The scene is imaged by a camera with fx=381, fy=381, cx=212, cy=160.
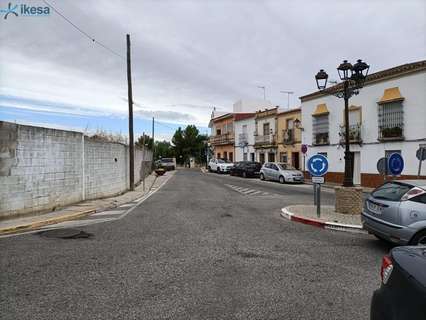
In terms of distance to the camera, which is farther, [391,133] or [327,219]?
[391,133]

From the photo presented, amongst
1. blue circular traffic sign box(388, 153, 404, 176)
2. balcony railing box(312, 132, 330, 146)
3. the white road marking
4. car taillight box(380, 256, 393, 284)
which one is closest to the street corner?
blue circular traffic sign box(388, 153, 404, 176)

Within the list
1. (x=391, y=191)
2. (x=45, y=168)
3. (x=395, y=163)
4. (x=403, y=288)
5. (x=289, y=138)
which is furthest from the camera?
(x=289, y=138)

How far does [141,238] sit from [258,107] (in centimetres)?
4798

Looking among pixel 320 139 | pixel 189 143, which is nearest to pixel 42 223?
pixel 320 139

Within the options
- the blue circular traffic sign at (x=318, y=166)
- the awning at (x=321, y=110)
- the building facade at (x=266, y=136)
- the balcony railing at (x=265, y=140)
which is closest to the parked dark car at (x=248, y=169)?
the building facade at (x=266, y=136)

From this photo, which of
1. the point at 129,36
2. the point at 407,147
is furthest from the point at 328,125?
the point at 129,36

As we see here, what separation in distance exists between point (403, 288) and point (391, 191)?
5750 millimetres

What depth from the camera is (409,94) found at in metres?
21.4

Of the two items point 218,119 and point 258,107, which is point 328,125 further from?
point 218,119

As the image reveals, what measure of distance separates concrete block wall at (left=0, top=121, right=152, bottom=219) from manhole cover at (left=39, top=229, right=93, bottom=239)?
81.7 inches

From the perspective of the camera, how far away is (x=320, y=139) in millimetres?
29141

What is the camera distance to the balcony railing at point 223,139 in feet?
170

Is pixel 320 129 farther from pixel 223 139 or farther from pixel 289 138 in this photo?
pixel 223 139

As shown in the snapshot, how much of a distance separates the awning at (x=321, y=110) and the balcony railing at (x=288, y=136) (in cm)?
568
